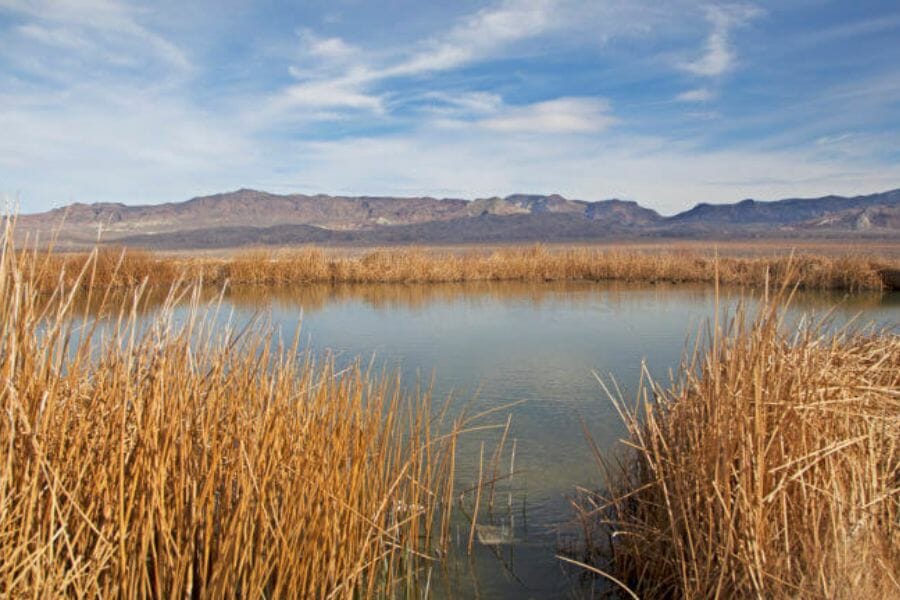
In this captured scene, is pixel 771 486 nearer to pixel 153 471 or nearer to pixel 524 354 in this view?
pixel 153 471

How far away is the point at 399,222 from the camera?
522 ft

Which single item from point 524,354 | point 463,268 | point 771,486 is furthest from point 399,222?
point 771,486

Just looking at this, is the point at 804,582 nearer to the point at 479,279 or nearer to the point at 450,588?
the point at 450,588

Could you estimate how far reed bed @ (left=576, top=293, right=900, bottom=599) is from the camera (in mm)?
2385

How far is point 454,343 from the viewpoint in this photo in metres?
10.4

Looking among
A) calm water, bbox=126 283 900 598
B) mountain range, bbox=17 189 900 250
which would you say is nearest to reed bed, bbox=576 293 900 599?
calm water, bbox=126 283 900 598

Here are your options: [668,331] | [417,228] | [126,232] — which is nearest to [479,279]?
[668,331]

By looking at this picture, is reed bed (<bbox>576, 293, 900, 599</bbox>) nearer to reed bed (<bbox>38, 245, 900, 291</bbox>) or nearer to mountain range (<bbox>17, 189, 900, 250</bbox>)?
reed bed (<bbox>38, 245, 900, 291</bbox>)

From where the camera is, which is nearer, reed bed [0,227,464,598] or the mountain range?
reed bed [0,227,464,598]

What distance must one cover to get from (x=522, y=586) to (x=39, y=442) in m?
2.46

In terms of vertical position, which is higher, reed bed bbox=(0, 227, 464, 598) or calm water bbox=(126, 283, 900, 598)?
reed bed bbox=(0, 227, 464, 598)

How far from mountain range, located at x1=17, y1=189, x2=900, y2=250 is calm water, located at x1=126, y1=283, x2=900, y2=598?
62.0 metres

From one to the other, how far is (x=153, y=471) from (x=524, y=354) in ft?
25.0

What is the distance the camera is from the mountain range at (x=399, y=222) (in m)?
104
